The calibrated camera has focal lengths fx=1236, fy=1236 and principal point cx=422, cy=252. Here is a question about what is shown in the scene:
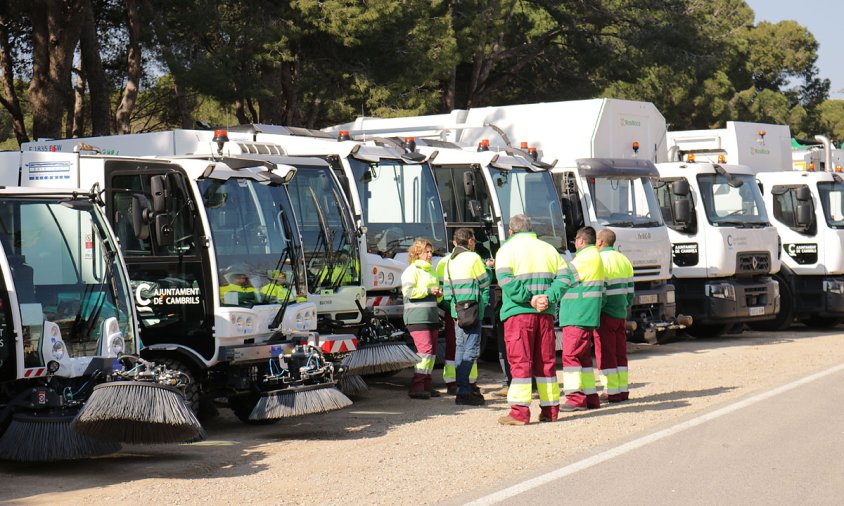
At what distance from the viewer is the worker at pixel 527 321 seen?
1062 cm

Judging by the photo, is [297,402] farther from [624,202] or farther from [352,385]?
[624,202]

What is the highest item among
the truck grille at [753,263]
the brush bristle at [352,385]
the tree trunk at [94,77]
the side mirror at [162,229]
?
the tree trunk at [94,77]

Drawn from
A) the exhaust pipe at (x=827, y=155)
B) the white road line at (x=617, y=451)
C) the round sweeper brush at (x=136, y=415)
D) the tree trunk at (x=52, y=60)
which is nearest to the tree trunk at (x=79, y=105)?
the tree trunk at (x=52, y=60)

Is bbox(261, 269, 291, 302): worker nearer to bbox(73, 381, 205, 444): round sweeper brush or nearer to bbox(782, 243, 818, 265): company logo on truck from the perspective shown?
bbox(73, 381, 205, 444): round sweeper brush

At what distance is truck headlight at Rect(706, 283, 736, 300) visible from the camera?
62.4 ft

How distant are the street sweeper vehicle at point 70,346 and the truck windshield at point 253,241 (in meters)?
1.41

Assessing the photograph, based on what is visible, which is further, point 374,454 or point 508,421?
point 508,421

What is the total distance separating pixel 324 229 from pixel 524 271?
2736mm

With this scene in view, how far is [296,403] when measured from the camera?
10.2m

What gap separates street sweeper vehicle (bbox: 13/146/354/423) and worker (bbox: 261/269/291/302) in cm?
1

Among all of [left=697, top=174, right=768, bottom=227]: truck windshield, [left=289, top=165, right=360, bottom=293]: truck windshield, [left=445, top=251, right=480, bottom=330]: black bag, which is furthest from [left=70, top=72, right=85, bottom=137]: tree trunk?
[left=445, top=251, right=480, bottom=330]: black bag

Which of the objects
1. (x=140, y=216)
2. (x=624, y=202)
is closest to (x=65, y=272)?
(x=140, y=216)

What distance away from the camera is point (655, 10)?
110 ft

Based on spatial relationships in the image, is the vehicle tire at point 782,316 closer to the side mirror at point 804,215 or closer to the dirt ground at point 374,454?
the side mirror at point 804,215
